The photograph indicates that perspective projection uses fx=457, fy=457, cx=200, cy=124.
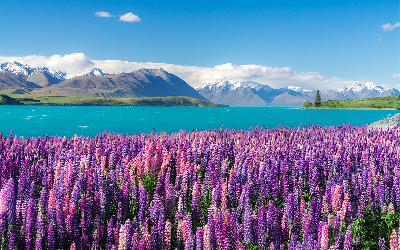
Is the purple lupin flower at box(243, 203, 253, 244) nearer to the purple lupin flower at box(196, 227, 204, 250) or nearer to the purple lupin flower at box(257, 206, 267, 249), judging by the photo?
the purple lupin flower at box(257, 206, 267, 249)

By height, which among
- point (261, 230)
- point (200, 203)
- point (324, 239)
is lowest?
point (200, 203)

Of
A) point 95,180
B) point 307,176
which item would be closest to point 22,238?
point 95,180

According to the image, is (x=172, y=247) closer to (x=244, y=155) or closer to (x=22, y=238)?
(x=22, y=238)

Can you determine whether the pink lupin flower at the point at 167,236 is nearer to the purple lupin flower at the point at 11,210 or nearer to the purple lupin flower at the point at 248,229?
the purple lupin flower at the point at 248,229

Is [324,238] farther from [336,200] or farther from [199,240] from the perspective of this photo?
[336,200]

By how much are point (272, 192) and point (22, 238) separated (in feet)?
14.1

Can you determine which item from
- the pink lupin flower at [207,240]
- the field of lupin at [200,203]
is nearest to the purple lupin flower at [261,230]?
the field of lupin at [200,203]

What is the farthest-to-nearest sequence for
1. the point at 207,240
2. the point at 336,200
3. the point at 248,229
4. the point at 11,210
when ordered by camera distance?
1. the point at 336,200
2. the point at 11,210
3. the point at 248,229
4. the point at 207,240

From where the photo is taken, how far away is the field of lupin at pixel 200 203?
525 cm

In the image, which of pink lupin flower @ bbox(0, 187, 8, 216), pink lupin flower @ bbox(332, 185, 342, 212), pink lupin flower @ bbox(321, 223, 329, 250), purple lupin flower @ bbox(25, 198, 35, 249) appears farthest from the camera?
pink lupin flower @ bbox(332, 185, 342, 212)

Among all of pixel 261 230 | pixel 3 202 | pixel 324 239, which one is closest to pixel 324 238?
pixel 324 239

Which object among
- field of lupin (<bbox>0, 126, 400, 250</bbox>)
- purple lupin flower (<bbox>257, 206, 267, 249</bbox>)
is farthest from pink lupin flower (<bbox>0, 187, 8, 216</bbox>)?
purple lupin flower (<bbox>257, 206, 267, 249</bbox>)

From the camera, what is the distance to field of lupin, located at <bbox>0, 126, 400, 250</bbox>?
5254 millimetres

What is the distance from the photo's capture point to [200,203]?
7.31m
